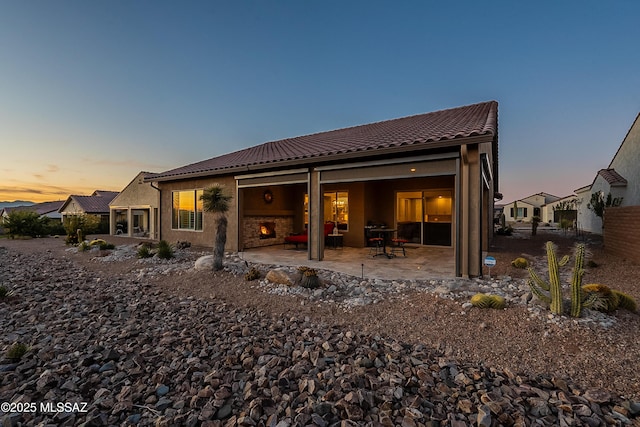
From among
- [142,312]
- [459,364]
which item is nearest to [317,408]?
[459,364]

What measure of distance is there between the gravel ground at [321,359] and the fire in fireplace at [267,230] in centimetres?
621

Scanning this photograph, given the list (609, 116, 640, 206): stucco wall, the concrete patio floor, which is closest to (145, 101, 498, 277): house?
the concrete patio floor

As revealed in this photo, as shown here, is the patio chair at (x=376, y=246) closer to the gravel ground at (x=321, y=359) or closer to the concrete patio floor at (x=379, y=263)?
the concrete patio floor at (x=379, y=263)

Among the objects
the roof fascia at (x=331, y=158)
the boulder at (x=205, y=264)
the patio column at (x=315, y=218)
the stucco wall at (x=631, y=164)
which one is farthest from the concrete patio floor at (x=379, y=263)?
the stucco wall at (x=631, y=164)

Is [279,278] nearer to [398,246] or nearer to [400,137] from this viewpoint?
[400,137]

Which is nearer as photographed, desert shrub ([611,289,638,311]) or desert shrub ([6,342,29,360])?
desert shrub ([6,342,29,360])

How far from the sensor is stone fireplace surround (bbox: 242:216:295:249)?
10.6m

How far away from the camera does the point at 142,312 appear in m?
4.29

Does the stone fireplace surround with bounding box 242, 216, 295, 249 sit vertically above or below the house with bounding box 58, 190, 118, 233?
below

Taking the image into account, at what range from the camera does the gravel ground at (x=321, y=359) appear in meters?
2.12

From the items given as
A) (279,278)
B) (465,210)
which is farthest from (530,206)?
(279,278)

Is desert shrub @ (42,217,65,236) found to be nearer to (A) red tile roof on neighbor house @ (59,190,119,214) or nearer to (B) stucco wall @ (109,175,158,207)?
(B) stucco wall @ (109,175,158,207)

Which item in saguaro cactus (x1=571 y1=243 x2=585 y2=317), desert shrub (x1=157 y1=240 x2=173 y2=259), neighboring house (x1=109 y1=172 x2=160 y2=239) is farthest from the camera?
neighboring house (x1=109 y1=172 x2=160 y2=239)

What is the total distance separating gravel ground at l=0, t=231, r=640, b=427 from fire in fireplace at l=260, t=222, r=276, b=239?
244 inches
